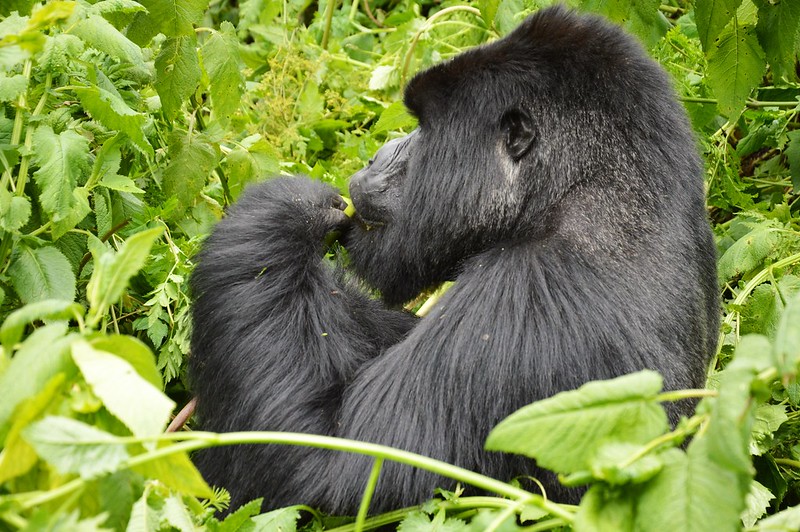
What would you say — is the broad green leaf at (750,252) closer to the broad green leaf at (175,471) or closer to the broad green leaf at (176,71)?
the broad green leaf at (176,71)

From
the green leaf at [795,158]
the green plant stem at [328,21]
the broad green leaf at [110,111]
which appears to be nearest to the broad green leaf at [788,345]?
the broad green leaf at [110,111]

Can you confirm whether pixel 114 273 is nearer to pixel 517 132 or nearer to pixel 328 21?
pixel 517 132

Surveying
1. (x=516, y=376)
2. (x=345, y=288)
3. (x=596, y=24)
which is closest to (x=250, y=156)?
(x=345, y=288)

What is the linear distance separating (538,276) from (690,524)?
1.23 metres

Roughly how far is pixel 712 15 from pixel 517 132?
3.64ft

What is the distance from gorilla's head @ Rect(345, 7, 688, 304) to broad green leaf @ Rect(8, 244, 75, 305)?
1.04m

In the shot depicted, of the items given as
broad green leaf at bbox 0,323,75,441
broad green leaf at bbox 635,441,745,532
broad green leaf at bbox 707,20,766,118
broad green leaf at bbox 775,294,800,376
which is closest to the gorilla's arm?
broad green leaf at bbox 0,323,75,441

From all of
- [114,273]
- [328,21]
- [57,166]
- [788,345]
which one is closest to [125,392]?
[114,273]

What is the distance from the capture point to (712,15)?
3496 millimetres

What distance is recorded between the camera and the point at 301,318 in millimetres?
2877

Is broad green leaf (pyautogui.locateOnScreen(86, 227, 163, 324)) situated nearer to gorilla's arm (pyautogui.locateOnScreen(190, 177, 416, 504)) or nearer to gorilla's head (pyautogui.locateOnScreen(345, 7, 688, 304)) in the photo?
gorilla's arm (pyautogui.locateOnScreen(190, 177, 416, 504))

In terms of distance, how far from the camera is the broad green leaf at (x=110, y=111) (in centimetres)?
284

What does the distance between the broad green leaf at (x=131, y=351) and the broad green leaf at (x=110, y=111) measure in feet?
5.01

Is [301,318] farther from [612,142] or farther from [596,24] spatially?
[596,24]
